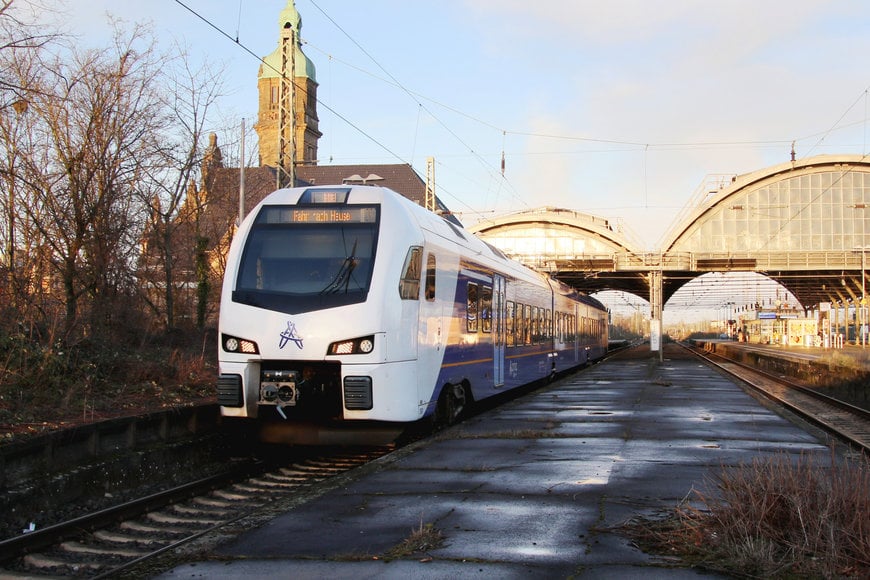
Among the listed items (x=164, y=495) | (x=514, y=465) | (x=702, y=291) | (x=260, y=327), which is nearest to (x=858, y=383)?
(x=514, y=465)

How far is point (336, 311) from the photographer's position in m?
10.2

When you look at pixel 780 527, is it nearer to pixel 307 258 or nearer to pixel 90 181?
pixel 307 258

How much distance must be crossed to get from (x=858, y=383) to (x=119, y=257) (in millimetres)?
20812

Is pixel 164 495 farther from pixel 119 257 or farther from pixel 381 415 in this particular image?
pixel 119 257

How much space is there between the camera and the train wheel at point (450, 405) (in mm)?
12916

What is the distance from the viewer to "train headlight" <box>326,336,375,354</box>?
1006 centimetres

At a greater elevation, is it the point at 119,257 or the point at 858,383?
the point at 119,257

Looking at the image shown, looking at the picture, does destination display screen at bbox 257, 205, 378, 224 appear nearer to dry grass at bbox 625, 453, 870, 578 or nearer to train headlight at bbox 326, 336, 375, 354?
train headlight at bbox 326, 336, 375, 354

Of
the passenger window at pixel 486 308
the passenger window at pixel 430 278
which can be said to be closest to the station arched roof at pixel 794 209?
the passenger window at pixel 486 308

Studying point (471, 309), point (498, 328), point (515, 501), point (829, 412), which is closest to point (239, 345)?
point (515, 501)

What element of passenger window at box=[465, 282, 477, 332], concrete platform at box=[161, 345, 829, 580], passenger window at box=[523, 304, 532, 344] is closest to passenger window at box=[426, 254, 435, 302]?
concrete platform at box=[161, 345, 829, 580]

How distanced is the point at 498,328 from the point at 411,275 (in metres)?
6.21

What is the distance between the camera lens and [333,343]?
10.1m

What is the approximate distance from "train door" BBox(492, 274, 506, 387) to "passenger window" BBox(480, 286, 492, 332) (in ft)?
1.21
